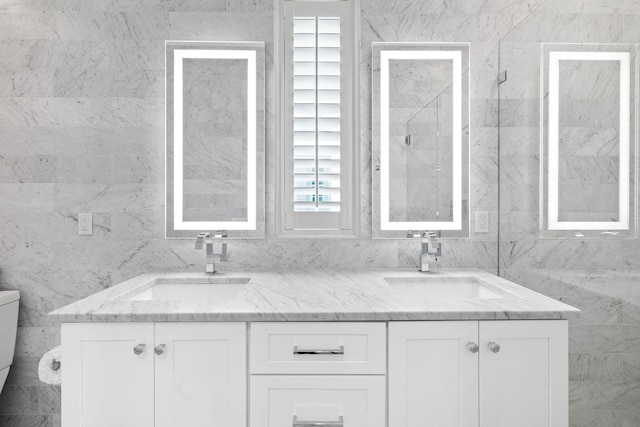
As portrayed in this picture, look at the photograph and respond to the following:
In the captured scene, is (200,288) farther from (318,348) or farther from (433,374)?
(433,374)

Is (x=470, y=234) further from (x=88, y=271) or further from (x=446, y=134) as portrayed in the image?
(x=88, y=271)

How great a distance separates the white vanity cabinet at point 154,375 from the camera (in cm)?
127

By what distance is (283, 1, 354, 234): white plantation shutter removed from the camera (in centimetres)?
195

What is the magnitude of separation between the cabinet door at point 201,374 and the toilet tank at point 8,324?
1.00 meters

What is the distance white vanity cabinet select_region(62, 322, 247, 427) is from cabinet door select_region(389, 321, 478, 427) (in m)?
0.48

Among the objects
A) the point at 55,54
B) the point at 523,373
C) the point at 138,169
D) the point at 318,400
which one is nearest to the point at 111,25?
the point at 55,54

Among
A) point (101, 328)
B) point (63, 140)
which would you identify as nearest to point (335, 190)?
point (101, 328)

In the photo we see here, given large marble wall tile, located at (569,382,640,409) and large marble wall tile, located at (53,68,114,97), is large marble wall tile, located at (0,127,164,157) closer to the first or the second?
large marble wall tile, located at (53,68,114,97)

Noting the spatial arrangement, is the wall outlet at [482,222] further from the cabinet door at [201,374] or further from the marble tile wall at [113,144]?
the cabinet door at [201,374]

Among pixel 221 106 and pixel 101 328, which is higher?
pixel 221 106

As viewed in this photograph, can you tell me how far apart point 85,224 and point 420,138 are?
5.39 feet

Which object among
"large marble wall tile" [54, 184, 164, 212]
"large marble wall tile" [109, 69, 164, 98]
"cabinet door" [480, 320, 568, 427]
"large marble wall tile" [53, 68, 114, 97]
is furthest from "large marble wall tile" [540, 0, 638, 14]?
"large marble wall tile" [53, 68, 114, 97]

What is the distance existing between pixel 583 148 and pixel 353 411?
3.59ft

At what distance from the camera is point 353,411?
127cm
